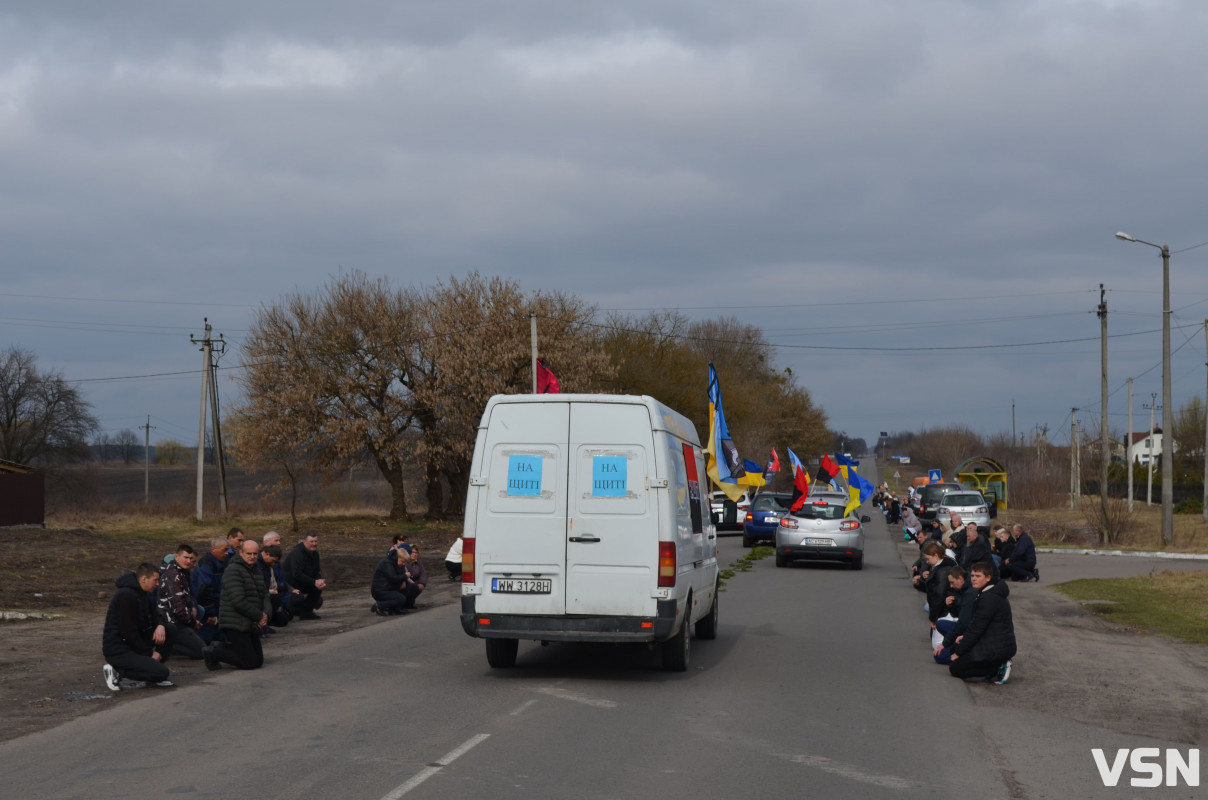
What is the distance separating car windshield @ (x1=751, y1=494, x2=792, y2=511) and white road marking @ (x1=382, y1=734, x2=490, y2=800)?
29186 millimetres

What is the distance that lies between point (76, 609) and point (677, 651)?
11.1m

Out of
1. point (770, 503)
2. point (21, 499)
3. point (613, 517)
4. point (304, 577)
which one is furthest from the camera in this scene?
point (21, 499)

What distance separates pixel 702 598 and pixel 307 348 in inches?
1419

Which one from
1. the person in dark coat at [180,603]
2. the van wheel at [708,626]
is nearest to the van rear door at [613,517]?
the van wheel at [708,626]

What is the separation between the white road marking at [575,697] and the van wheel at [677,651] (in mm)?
1426

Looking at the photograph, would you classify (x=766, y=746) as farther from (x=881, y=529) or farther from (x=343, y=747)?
(x=881, y=529)

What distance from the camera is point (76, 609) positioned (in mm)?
18156

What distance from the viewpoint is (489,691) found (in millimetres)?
10617

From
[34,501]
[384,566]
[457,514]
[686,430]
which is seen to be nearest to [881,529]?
[457,514]

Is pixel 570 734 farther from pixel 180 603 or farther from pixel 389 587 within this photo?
pixel 389 587

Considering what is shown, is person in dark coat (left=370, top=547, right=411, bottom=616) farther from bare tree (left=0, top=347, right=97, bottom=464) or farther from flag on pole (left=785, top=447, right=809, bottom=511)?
bare tree (left=0, top=347, right=97, bottom=464)

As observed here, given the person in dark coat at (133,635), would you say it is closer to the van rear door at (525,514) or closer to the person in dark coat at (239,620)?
the person in dark coat at (239,620)

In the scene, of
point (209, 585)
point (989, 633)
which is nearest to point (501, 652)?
point (209, 585)

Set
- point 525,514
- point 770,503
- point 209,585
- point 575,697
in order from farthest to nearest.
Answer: point 770,503
point 209,585
point 525,514
point 575,697
